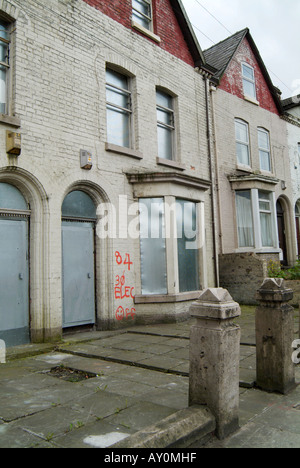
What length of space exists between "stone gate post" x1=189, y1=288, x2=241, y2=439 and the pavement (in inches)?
4.6

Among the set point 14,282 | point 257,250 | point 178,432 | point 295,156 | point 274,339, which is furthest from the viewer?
point 295,156

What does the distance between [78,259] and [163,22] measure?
7602 millimetres

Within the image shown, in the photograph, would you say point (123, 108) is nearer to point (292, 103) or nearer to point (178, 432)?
point (178, 432)

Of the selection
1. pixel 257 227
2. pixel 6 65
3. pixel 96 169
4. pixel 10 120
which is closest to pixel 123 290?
pixel 96 169

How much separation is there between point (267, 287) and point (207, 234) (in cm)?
679

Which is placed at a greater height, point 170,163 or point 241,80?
point 241,80

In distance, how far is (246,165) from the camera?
1386 cm

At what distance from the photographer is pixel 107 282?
8141mm

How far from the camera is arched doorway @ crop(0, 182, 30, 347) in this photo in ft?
21.2

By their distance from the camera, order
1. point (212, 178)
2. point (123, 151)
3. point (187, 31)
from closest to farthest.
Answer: point (123, 151) < point (187, 31) < point (212, 178)

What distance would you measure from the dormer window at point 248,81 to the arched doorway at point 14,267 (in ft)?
35.8

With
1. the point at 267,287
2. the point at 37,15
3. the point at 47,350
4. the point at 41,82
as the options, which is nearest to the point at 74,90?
the point at 41,82

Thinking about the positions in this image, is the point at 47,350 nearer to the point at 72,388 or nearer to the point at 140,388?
the point at 72,388

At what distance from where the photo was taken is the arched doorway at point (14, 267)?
6.45 m
